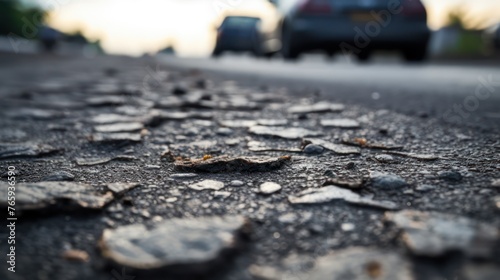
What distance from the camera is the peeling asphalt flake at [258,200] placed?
0.91 metres

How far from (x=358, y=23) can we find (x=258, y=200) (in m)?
5.86

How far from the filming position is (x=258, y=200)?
4.23 feet

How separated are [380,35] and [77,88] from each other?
486 cm

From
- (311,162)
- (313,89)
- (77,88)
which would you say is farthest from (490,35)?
(311,162)

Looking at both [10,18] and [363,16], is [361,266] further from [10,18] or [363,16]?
[10,18]

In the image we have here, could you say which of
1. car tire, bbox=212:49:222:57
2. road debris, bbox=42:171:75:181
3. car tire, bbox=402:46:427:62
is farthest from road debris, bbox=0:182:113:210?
car tire, bbox=212:49:222:57

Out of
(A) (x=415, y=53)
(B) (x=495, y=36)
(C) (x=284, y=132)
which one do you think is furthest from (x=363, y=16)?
(B) (x=495, y=36)

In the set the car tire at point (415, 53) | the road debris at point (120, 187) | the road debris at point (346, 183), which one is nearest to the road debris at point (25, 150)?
the road debris at point (120, 187)

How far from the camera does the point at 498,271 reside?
0.82 m

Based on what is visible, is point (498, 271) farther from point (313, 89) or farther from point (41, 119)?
point (313, 89)

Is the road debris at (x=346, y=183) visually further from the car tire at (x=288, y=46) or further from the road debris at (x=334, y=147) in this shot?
the car tire at (x=288, y=46)

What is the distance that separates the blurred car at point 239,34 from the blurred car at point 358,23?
6.47m

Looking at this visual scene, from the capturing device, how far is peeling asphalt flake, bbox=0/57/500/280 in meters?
0.91

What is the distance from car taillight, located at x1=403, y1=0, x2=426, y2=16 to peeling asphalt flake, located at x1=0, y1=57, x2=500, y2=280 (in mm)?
4704
